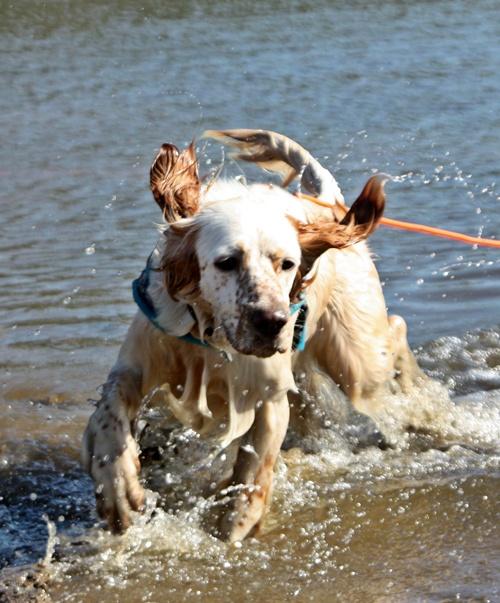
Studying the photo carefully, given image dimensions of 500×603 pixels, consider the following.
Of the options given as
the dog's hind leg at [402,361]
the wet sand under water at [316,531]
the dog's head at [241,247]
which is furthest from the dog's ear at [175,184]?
the dog's hind leg at [402,361]

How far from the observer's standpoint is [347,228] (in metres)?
4.05

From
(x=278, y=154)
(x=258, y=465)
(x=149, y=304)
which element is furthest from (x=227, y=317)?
(x=278, y=154)

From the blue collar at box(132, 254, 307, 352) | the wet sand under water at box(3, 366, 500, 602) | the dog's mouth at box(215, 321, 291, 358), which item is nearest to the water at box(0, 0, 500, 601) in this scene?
the wet sand under water at box(3, 366, 500, 602)

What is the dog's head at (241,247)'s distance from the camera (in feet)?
11.8

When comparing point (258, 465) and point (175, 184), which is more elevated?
point (175, 184)

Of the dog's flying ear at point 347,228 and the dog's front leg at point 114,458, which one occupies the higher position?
the dog's flying ear at point 347,228

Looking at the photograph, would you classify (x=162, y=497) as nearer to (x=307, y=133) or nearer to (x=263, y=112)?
(x=307, y=133)

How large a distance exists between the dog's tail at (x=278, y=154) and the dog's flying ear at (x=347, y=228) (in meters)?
0.94

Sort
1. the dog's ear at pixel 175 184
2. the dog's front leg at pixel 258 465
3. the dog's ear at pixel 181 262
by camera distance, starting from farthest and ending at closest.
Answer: the dog's front leg at pixel 258 465
the dog's ear at pixel 175 184
the dog's ear at pixel 181 262

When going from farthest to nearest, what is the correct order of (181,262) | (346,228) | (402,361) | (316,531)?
(402,361) < (316,531) < (346,228) < (181,262)

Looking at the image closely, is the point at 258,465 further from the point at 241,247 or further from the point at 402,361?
the point at 402,361

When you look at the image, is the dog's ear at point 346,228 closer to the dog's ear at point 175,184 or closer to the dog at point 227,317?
the dog at point 227,317

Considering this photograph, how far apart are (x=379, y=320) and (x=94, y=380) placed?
140 centimetres

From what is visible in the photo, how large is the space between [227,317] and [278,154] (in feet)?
5.38
